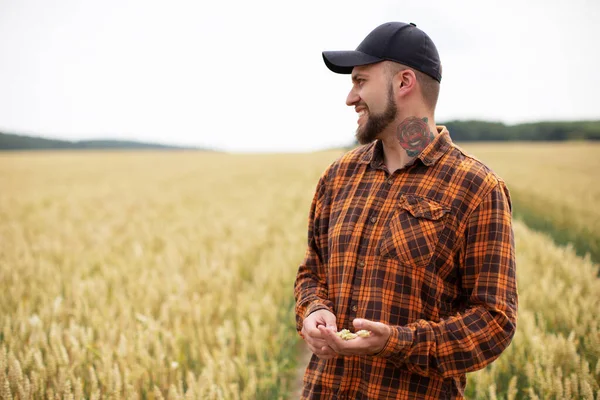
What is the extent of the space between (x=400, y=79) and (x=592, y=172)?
66.7ft

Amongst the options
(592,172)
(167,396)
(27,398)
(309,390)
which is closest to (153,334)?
(167,396)

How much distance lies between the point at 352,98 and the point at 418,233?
0.56 meters

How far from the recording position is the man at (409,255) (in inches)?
64.5

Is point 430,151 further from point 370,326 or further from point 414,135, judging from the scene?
point 370,326

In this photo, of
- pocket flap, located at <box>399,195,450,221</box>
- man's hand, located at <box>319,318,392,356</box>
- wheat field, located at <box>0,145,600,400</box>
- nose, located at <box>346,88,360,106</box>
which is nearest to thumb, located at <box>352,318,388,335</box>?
man's hand, located at <box>319,318,392,356</box>

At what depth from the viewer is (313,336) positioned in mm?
1714

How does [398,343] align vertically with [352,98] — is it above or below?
below

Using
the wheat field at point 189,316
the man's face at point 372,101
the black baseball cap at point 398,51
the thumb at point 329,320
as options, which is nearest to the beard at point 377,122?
the man's face at point 372,101

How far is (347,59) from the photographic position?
1819 mm

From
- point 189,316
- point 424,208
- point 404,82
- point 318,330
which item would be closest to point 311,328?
point 318,330

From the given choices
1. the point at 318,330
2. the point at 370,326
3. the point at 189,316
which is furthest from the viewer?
the point at 189,316

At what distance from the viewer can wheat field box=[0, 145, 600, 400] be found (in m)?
2.78

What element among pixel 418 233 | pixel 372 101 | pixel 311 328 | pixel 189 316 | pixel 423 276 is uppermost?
pixel 372 101

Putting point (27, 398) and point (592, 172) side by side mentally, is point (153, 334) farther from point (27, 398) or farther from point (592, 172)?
point (592, 172)
